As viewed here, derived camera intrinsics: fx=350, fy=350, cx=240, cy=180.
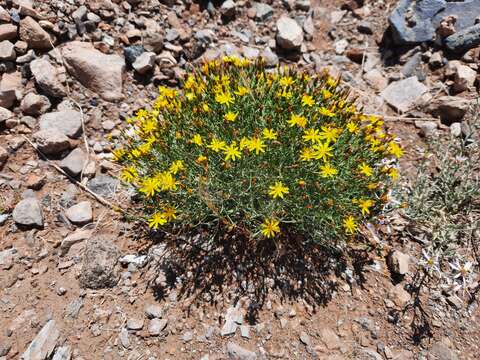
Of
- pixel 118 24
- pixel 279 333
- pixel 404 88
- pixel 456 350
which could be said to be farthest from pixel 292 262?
pixel 118 24

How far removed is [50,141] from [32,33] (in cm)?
131

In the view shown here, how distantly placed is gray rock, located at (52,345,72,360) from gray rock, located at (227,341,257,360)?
115 centimetres

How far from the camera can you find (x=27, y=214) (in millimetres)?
3098

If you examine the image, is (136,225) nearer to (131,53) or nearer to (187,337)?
(187,337)

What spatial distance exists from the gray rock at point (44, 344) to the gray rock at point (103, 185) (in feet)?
4.17

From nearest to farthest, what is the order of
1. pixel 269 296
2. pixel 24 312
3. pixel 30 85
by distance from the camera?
pixel 24 312
pixel 269 296
pixel 30 85

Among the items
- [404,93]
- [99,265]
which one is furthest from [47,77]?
[404,93]

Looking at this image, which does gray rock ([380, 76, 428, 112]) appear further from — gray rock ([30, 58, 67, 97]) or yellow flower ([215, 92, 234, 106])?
gray rock ([30, 58, 67, 97])

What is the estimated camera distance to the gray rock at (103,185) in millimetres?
3459

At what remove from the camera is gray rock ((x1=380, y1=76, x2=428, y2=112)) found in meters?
4.46

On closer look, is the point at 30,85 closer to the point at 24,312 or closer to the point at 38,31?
the point at 38,31

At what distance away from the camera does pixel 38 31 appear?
378 cm

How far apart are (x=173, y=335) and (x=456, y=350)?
223 cm

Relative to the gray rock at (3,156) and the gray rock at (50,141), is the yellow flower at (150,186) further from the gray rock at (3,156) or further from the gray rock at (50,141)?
the gray rock at (3,156)
